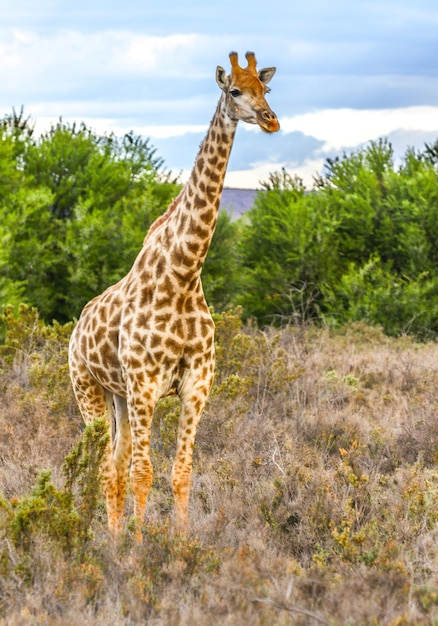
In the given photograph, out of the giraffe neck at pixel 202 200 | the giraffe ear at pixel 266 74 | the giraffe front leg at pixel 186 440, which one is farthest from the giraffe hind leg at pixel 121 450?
the giraffe ear at pixel 266 74

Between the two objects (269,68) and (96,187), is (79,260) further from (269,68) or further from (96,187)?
(269,68)

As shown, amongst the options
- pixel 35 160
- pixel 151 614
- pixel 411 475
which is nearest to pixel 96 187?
pixel 35 160

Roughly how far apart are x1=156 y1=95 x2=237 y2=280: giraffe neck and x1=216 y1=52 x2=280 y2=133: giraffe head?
11 cm

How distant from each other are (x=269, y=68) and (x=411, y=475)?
112 inches

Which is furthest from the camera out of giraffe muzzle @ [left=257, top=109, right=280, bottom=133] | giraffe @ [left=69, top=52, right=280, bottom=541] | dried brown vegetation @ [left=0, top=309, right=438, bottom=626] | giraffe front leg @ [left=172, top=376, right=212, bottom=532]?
giraffe front leg @ [left=172, top=376, right=212, bottom=532]

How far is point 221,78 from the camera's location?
4.86 metres

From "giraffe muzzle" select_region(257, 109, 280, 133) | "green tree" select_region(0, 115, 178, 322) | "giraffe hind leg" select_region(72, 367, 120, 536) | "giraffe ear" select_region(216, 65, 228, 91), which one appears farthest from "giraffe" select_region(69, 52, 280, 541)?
"green tree" select_region(0, 115, 178, 322)

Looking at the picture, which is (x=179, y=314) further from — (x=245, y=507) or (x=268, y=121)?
(x=245, y=507)

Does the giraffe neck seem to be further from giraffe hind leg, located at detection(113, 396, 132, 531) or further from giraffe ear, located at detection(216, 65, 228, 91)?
giraffe hind leg, located at detection(113, 396, 132, 531)

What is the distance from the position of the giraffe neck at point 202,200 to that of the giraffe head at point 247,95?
0.11 meters

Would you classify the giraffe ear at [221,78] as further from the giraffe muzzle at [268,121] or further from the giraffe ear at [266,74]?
the giraffe muzzle at [268,121]

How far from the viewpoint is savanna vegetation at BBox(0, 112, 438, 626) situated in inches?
163

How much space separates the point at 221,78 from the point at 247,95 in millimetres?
262

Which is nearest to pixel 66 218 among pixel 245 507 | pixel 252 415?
pixel 252 415
